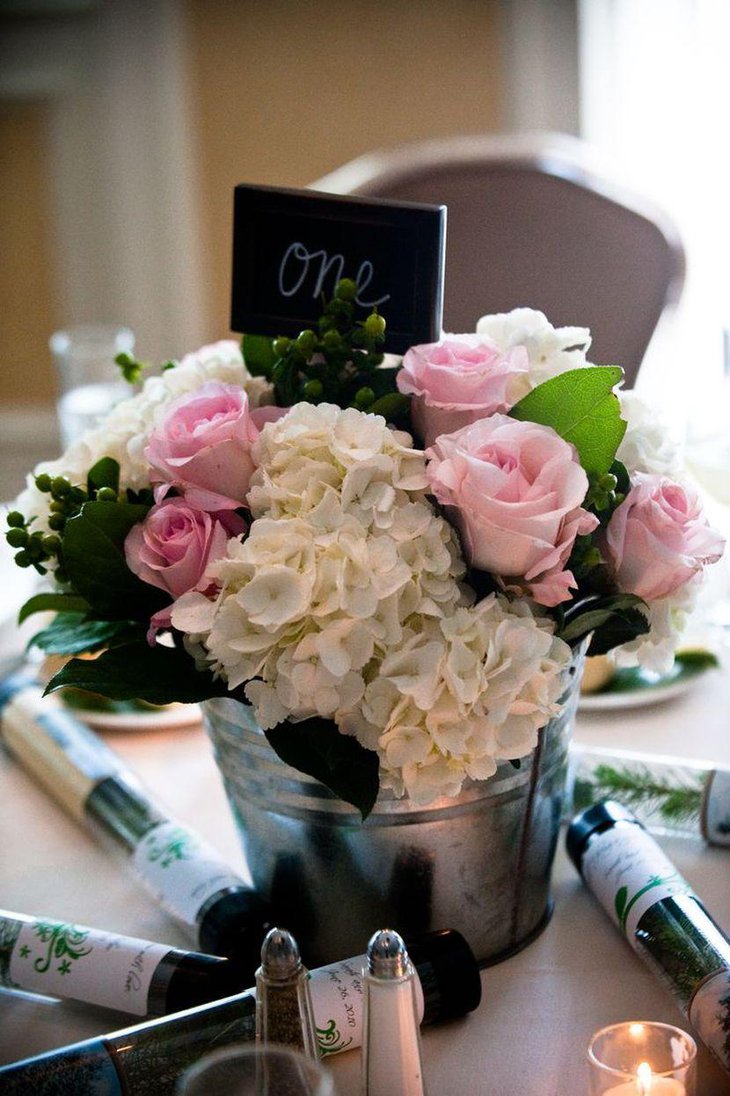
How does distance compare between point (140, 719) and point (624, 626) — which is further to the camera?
point (140, 719)

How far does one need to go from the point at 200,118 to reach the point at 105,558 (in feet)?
8.03

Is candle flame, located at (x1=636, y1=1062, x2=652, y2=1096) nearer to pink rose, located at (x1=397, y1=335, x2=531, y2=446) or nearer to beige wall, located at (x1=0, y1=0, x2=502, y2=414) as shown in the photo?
pink rose, located at (x1=397, y1=335, x2=531, y2=446)

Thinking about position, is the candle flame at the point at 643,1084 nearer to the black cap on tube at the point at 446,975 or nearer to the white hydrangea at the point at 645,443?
the black cap on tube at the point at 446,975

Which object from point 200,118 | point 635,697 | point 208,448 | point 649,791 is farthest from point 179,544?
point 200,118

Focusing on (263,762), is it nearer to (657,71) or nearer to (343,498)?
(343,498)

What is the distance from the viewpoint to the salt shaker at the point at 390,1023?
1.81ft

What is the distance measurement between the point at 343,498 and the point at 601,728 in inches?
18.8

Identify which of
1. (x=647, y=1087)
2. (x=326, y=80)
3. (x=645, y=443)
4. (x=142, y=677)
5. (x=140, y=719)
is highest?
(x=326, y=80)

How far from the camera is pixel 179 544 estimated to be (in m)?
0.65

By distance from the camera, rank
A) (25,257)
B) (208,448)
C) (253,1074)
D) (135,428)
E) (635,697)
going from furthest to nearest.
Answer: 1. (25,257)
2. (635,697)
3. (135,428)
4. (208,448)
5. (253,1074)

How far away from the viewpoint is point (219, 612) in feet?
2.04

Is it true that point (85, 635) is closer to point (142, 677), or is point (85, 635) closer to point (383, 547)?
point (142, 677)

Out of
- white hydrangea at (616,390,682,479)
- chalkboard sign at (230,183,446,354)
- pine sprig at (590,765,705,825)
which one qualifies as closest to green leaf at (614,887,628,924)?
pine sprig at (590,765,705,825)

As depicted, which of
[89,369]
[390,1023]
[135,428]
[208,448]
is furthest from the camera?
[89,369]
